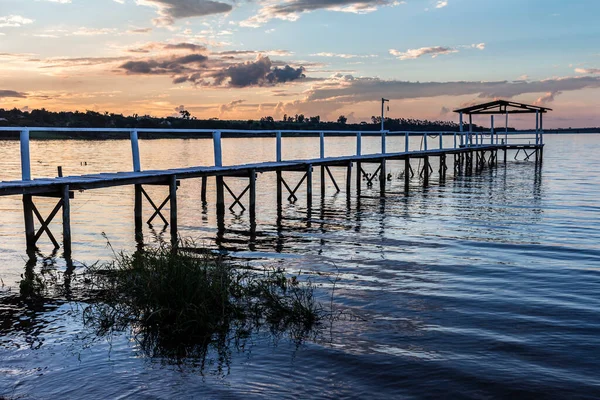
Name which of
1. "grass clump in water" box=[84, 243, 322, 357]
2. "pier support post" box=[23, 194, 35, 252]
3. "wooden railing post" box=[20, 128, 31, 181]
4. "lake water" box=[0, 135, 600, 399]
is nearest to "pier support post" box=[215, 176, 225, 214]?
"lake water" box=[0, 135, 600, 399]

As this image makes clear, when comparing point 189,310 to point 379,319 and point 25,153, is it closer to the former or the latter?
point 379,319

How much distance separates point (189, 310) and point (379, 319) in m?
2.77

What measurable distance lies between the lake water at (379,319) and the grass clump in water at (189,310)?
0.33 meters

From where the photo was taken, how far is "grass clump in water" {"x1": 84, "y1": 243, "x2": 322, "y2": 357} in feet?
25.6

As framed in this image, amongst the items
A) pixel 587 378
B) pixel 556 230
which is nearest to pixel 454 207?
pixel 556 230

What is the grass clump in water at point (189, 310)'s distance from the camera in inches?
308

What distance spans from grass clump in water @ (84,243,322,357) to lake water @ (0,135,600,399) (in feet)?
1.07

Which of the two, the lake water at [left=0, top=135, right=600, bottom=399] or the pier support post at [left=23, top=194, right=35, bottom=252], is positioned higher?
the pier support post at [left=23, top=194, right=35, bottom=252]

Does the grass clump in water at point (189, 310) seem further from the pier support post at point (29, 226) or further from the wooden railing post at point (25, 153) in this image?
the pier support post at point (29, 226)

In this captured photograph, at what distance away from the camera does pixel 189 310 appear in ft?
26.2

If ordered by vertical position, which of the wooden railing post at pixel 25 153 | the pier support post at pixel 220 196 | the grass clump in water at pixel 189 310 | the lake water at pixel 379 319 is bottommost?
the lake water at pixel 379 319

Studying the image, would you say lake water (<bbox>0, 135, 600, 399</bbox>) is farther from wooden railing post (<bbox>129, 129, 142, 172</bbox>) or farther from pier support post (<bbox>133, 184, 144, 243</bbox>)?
wooden railing post (<bbox>129, 129, 142, 172</bbox>)

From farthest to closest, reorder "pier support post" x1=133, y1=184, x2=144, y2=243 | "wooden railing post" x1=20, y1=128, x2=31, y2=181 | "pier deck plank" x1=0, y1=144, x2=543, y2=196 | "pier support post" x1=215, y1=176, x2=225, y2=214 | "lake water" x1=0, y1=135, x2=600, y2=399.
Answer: "pier support post" x1=215, y1=176, x2=225, y2=214 < "pier support post" x1=133, y1=184, x2=144, y2=243 < "wooden railing post" x1=20, y1=128, x2=31, y2=181 < "pier deck plank" x1=0, y1=144, x2=543, y2=196 < "lake water" x1=0, y1=135, x2=600, y2=399

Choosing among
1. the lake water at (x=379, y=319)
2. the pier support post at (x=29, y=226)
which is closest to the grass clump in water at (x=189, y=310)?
the lake water at (x=379, y=319)
